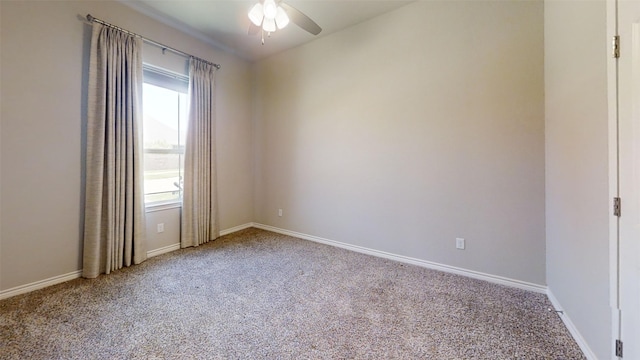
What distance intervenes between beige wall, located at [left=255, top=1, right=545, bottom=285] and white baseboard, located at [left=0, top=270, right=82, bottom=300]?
2.51 meters

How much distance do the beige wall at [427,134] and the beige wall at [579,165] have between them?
0.17m

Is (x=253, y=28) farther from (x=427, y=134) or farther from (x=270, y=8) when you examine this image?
(x=427, y=134)

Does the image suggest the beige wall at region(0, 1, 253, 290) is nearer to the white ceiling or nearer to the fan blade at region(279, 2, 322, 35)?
the white ceiling

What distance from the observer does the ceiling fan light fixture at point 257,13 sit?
6.53 feet

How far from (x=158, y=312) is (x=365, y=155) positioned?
8.49 feet

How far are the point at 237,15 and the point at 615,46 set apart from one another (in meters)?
3.28

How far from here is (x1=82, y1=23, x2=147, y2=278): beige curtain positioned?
247 centimetres

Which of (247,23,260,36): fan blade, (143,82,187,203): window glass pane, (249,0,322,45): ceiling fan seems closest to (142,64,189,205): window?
(143,82,187,203): window glass pane

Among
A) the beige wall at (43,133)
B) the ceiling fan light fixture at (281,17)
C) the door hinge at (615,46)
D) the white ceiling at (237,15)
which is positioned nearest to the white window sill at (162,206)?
the beige wall at (43,133)

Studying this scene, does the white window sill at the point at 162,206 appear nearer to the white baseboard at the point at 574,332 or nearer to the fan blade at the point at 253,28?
the fan blade at the point at 253,28

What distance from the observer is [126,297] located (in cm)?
210

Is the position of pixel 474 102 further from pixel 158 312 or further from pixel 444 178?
pixel 158 312

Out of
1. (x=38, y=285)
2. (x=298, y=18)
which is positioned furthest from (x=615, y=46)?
(x=38, y=285)

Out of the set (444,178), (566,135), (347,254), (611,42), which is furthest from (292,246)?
(611,42)
